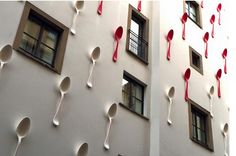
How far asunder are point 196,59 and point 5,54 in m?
9.07

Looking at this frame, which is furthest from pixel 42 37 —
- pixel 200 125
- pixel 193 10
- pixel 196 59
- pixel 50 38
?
pixel 193 10

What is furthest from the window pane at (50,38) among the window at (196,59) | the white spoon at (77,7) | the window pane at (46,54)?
the window at (196,59)

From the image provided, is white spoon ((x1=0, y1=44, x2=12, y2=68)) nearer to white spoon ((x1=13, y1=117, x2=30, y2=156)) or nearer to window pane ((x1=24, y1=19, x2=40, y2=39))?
window pane ((x1=24, y1=19, x2=40, y2=39))

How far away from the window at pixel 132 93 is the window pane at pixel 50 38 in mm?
2746

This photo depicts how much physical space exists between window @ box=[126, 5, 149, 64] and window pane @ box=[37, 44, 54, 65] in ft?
10.3

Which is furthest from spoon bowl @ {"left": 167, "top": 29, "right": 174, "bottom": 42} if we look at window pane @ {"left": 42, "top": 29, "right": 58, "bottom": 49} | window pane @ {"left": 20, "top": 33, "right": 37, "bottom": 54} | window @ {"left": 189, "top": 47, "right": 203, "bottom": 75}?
window pane @ {"left": 20, "top": 33, "right": 37, "bottom": 54}

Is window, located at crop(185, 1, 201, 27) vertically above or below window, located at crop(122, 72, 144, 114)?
above

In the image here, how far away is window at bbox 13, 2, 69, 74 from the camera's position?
10.2 m

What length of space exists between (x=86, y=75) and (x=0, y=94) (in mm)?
2866

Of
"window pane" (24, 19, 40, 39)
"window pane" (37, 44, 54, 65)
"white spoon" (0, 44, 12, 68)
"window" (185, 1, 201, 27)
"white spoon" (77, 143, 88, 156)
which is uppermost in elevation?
"window" (185, 1, 201, 27)

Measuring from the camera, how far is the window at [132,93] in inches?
493

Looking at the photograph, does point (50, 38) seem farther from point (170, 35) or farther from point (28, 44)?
point (170, 35)

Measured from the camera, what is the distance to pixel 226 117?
51.8 feet

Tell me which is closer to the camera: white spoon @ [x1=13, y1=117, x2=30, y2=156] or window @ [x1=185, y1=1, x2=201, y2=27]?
white spoon @ [x1=13, y1=117, x2=30, y2=156]
